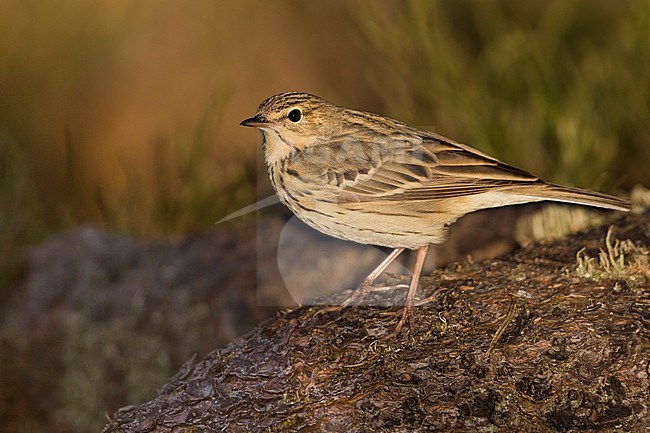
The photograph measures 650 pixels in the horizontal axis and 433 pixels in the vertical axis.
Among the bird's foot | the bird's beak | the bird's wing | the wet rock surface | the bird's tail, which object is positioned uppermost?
the bird's beak

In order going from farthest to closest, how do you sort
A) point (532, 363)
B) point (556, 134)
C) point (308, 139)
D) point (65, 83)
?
1. point (65, 83)
2. point (556, 134)
3. point (308, 139)
4. point (532, 363)

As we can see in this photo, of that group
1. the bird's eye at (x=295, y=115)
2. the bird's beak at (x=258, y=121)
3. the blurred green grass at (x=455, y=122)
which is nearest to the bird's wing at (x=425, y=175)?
the bird's eye at (x=295, y=115)

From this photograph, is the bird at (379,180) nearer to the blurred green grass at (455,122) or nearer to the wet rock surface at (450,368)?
the wet rock surface at (450,368)

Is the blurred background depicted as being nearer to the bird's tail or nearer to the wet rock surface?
the bird's tail

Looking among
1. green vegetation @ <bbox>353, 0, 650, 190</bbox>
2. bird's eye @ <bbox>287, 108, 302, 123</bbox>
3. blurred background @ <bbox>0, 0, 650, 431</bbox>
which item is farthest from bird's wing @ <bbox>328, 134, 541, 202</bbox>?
blurred background @ <bbox>0, 0, 650, 431</bbox>

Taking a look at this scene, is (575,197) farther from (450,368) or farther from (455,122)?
(455,122)

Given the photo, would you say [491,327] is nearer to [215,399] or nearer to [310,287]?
[215,399]

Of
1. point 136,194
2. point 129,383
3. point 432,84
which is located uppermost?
point 432,84

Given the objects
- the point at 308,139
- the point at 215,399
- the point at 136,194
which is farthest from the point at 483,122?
the point at 215,399
